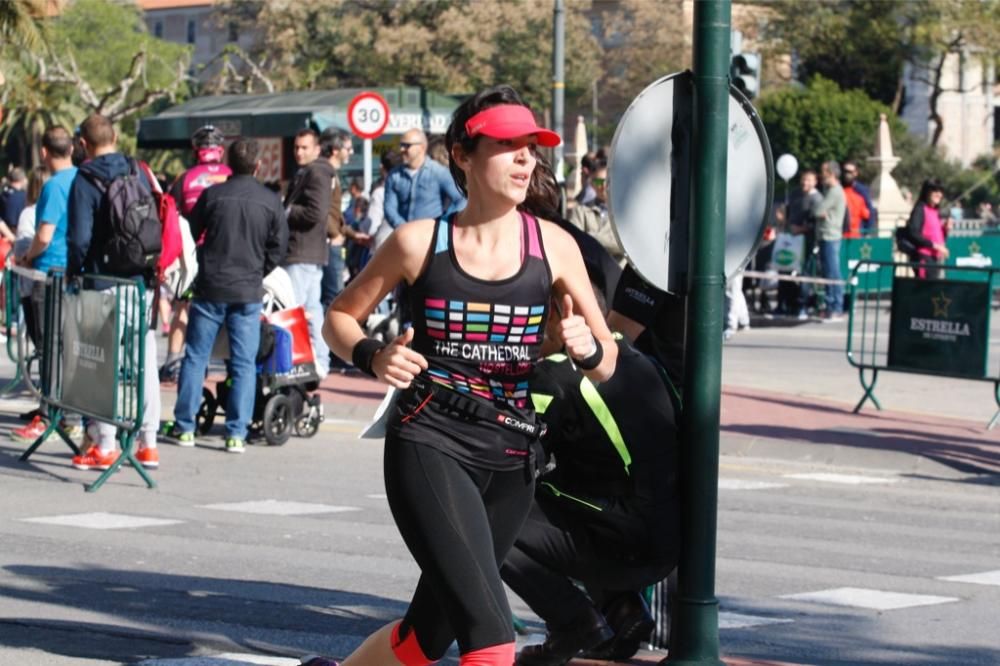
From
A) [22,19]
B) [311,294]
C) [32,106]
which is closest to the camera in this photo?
[311,294]

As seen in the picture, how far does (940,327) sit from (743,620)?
765 centimetres

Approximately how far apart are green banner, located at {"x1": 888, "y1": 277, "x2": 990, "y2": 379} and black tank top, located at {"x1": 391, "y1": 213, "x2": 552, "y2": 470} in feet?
32.3

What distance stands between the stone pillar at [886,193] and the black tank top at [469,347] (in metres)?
28.5

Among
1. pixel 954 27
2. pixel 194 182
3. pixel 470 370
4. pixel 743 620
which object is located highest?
pixel 954 27

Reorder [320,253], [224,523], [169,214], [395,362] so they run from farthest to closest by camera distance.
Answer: [320,253] → [169,214] → [224,523] → [395,362]

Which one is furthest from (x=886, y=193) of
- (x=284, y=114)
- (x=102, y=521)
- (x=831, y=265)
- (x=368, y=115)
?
(x=102, y=521)

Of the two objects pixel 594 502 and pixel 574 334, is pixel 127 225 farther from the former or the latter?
pixel 574 334

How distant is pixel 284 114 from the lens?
33.6m

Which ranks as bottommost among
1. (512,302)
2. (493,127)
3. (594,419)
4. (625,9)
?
(594,419)

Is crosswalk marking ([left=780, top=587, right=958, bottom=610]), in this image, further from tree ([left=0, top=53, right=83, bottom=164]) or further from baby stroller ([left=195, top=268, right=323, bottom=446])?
tree ([left=0, top=53, right=83, bottom=164])

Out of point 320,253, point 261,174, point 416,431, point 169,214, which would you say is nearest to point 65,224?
point 169,214

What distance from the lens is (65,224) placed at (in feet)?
38.1

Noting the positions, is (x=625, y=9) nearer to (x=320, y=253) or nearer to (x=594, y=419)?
(x=320, y=253)

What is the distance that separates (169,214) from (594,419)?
605cm
